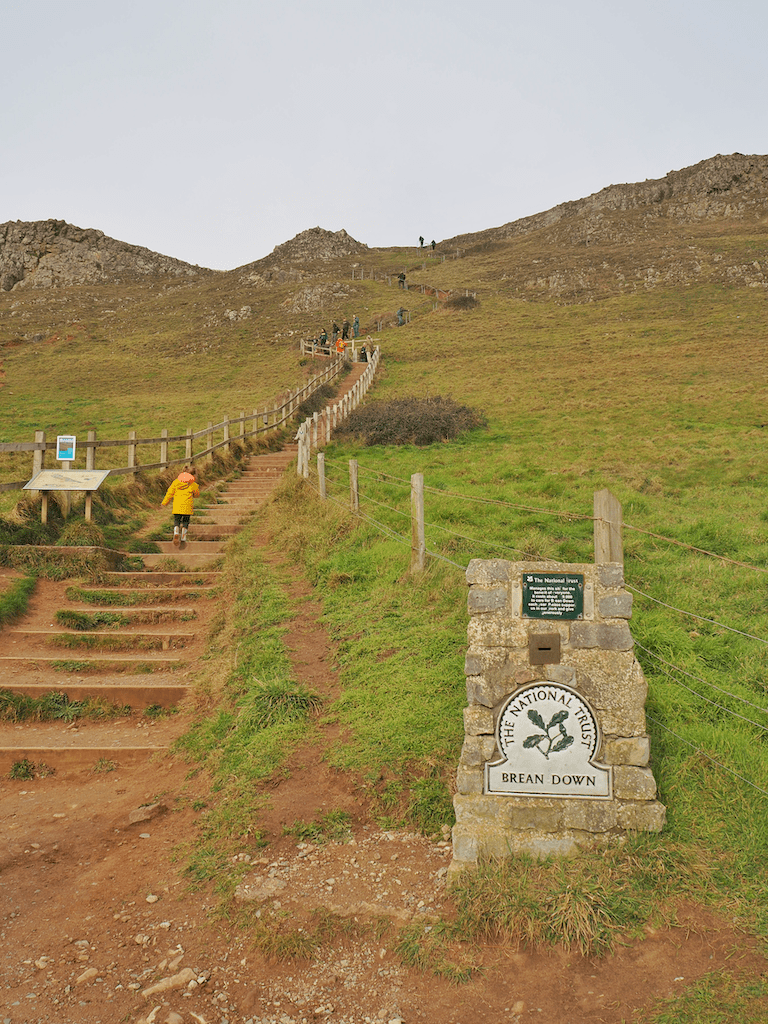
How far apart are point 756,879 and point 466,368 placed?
98.6 feet

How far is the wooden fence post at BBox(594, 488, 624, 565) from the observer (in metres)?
4.75

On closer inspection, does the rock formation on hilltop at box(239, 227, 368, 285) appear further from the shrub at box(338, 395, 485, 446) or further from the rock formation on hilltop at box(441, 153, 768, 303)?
the shrub at box(338, 395, 485, 446)

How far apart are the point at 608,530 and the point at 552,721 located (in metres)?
1.43

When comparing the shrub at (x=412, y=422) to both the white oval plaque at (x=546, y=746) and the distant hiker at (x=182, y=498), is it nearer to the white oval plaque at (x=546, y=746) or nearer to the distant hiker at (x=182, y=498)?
the distant hiker at (x=182, y=498)

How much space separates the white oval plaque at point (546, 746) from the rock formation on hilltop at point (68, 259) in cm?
9063

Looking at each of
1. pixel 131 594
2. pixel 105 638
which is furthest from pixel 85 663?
pixel 131 594

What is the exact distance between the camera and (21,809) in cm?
543

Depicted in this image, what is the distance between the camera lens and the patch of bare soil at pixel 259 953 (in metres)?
3.36

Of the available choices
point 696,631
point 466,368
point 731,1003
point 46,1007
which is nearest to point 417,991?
point 731,1003

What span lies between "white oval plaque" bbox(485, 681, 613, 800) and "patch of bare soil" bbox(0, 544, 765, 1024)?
75 centimetres

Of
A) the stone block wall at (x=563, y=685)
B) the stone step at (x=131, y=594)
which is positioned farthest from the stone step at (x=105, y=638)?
the stone block wall at (x=563, y=685)

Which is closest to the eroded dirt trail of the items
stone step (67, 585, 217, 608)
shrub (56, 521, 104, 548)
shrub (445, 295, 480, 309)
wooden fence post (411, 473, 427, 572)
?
wooden fence post (411, 473, 427, 572)

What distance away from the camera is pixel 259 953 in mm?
3723

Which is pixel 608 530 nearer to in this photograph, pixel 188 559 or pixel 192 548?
pixel 188 559
